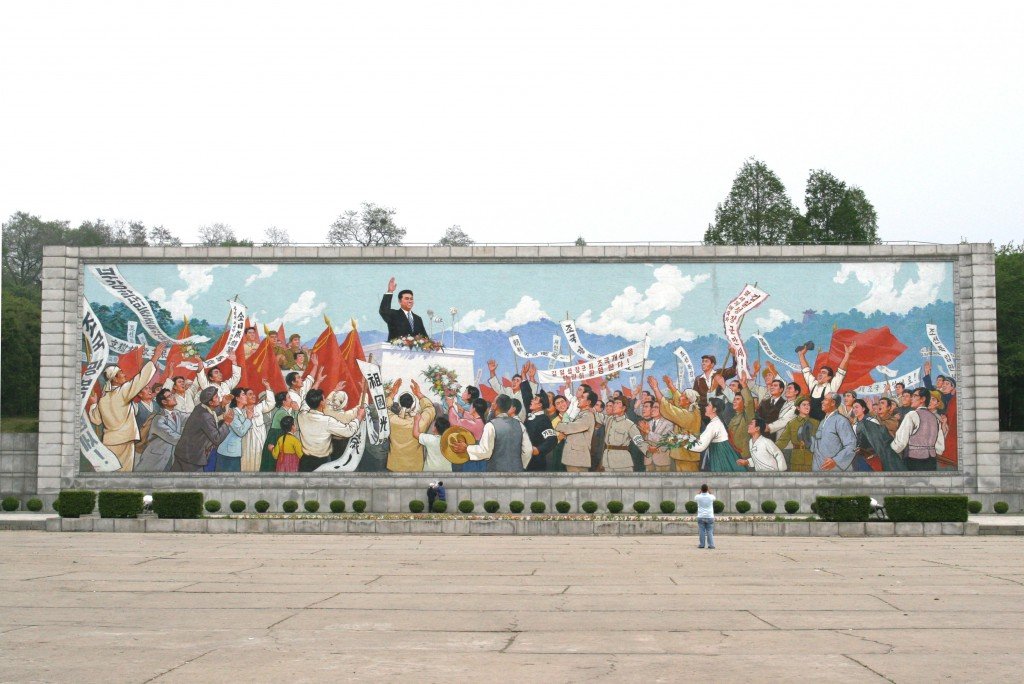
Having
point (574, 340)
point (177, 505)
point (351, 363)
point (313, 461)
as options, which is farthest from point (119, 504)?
point (574, 340)

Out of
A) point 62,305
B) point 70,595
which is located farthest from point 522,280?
point 70,595

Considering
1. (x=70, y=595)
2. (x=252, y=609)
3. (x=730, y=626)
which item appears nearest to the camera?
(x=730, y=626)

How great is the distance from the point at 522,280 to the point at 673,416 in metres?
6.81

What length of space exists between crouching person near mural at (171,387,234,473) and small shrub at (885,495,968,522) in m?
20.9

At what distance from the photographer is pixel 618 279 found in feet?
121

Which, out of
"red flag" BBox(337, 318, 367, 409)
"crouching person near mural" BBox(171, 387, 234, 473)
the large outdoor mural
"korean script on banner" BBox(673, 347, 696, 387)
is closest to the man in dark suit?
the large outdoor mural

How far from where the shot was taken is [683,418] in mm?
35281

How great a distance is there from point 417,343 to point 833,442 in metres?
14.0

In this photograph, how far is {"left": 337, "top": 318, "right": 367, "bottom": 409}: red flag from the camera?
35.6m

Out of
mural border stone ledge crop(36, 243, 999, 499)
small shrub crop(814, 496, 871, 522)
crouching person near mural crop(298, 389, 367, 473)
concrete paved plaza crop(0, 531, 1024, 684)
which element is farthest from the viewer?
crouching person near mural crop(298, 389, 367, 473)

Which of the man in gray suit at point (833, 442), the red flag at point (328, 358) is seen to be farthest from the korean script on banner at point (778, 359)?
the red flag at point (328, 358)

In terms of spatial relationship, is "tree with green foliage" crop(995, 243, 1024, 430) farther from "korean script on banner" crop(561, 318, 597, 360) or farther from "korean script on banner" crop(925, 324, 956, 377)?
"korean script on banner" crop(561, 318, 597, 360)

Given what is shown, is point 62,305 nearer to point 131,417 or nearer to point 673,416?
point 131,417

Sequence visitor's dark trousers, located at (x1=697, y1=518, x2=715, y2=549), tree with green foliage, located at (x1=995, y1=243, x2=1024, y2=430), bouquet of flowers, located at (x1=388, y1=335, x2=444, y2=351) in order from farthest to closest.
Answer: tree with green foliage, located at (x1=995, y1=243, x2=1024, y2=430), bouquet of flowers, located at (x1=388, y1=335, x2=444, y2=351), visitor's dark trousers, located at (x1=697, y1=518, x2=715, y2=549)
